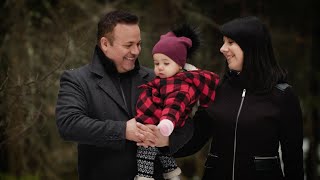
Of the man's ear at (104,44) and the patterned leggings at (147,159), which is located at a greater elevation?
the man's ear at (104,44)

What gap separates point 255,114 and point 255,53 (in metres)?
0.42

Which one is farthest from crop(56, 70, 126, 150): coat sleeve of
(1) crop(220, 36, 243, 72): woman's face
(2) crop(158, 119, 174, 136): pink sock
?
(1) crop(220, 36, 243, 72): woman's face

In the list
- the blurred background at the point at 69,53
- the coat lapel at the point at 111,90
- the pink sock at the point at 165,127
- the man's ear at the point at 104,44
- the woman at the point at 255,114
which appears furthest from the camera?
the blurred background at the point at 69,53

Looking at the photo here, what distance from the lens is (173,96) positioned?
11.3ft

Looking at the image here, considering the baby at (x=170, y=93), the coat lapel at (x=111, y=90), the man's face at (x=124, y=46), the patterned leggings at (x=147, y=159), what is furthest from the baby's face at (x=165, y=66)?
the patterned leggings at (x=147, y=159)

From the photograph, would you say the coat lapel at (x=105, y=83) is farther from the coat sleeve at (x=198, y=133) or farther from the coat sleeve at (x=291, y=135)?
the coat sleeve at (x=291, y=135)

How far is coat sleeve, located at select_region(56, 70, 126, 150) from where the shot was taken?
11.1ft

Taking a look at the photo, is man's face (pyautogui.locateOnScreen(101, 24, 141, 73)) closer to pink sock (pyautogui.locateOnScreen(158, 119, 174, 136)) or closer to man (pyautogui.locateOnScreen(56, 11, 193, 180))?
man (pyautogui.locateOnScreen(56, 11, 193, 180))

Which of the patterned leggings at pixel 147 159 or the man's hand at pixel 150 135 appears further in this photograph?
the patterned leggings at pixel 147 159

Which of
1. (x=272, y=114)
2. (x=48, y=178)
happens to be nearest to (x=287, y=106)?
(x=272, y=114)

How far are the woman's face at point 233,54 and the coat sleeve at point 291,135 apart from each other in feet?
1.24

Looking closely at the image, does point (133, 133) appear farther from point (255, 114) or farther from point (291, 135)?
point (291, 135)

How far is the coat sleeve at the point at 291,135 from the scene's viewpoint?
348 cm

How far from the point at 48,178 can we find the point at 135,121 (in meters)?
4.21
